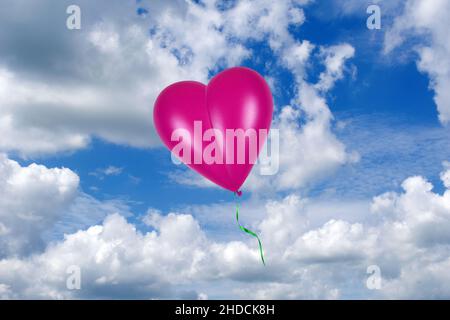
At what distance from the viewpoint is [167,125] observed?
38.5 ft

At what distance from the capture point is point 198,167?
11.6 m

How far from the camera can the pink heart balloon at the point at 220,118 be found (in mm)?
11117

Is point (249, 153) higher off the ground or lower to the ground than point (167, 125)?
lower

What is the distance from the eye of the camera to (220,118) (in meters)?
11.1

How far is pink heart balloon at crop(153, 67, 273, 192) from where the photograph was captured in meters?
11.1
